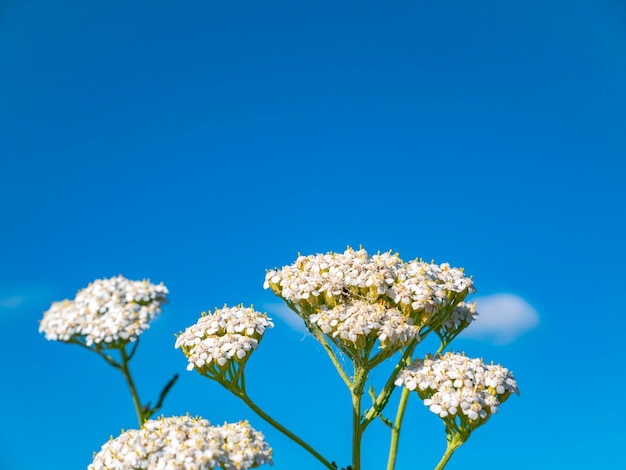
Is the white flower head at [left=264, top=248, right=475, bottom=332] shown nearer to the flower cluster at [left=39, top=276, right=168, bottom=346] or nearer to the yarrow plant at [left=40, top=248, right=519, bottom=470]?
the yarrow plant at [left=40, top=248, right=519, bottom=470]

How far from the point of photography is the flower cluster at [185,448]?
570 cm

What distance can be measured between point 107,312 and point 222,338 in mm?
1557

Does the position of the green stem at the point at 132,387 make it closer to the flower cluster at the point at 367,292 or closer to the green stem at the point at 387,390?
the flower cluster at the point at 367,292

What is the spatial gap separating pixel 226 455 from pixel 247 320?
1.87m

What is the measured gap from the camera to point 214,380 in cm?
736

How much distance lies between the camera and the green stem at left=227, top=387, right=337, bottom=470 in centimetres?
718

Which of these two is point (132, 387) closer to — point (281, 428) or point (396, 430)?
point (281, 428)

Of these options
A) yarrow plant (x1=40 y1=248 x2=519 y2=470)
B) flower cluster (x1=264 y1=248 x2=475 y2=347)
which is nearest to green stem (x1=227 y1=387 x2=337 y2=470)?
yarrow plant (x1=40 y1=248 x2=519 y2=470)

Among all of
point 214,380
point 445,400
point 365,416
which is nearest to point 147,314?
point 214,380

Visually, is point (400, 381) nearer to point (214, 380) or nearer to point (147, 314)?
point (214, 380)

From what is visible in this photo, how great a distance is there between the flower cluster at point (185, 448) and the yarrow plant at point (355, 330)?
0.38ft

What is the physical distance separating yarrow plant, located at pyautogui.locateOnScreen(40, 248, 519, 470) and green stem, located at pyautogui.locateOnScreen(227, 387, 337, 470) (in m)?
0.01

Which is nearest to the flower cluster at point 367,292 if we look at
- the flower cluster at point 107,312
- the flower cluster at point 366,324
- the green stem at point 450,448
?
the flower cluster at point 366,324

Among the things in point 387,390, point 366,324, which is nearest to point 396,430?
point 387,390
